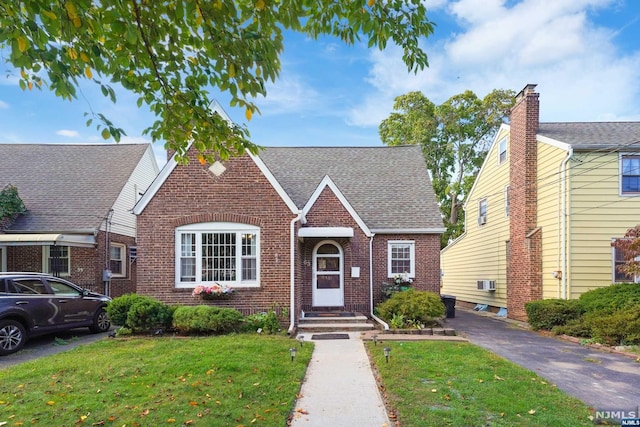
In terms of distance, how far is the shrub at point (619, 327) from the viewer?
955 centimetres

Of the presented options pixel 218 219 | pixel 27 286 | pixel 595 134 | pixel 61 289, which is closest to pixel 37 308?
pixel 27 286

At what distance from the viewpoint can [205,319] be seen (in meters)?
9.99

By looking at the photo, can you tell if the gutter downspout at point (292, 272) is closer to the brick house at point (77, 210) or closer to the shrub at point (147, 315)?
the shrub at point (147, 315)

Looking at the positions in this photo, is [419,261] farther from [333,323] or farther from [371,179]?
[333,323]

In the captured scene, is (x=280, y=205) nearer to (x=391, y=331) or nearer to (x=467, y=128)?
(x=391, y=331)

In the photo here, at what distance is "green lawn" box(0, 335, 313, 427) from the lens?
4.70 metres

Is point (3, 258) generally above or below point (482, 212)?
below

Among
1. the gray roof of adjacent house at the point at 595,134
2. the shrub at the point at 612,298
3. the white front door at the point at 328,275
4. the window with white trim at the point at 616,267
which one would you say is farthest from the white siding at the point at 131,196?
the window with white trim at the point at 616,267

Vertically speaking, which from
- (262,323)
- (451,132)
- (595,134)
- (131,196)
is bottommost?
(262,323)

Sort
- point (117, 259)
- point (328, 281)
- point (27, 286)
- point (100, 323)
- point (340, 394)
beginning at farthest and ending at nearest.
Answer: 1. point (117, 259)
2. point (328, 281)
3. point (100, 323)
4. point (27, 286)
5. point (340, 394)

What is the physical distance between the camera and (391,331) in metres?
10.5

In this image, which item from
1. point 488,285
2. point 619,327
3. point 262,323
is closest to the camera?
point 619,327

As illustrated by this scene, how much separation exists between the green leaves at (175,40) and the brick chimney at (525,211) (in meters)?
11.1

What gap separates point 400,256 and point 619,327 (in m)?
6.55
